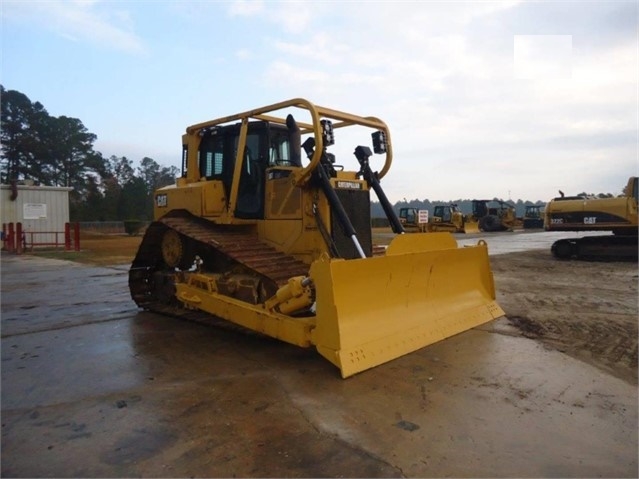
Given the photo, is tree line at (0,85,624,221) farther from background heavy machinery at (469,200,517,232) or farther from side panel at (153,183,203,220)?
side panel at (153,183,203,220)

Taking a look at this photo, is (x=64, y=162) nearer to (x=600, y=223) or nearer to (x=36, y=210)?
(x=36, y=210)

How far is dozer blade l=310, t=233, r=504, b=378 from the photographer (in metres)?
4.49

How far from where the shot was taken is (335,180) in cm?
595

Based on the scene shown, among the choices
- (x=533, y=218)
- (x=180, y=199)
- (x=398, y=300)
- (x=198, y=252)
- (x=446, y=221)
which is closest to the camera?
(x=398, y=300)

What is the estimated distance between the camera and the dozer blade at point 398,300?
4.49 meters

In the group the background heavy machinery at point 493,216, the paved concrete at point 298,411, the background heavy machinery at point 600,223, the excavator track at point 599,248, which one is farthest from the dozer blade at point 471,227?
the paved concrete at point 298,411

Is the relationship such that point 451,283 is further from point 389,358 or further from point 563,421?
point 563,421

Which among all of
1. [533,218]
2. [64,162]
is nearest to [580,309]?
[533,218]

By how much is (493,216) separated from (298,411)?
126ft

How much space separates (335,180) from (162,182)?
228 feet

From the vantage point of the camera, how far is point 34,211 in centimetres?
2369

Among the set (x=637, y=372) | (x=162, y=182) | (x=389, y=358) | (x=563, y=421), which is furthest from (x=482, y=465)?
(x=162, y=182)

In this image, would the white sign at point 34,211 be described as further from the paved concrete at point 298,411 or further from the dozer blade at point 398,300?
the dozer blade at point 398,300

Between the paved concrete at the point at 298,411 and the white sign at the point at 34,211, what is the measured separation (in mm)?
20311
